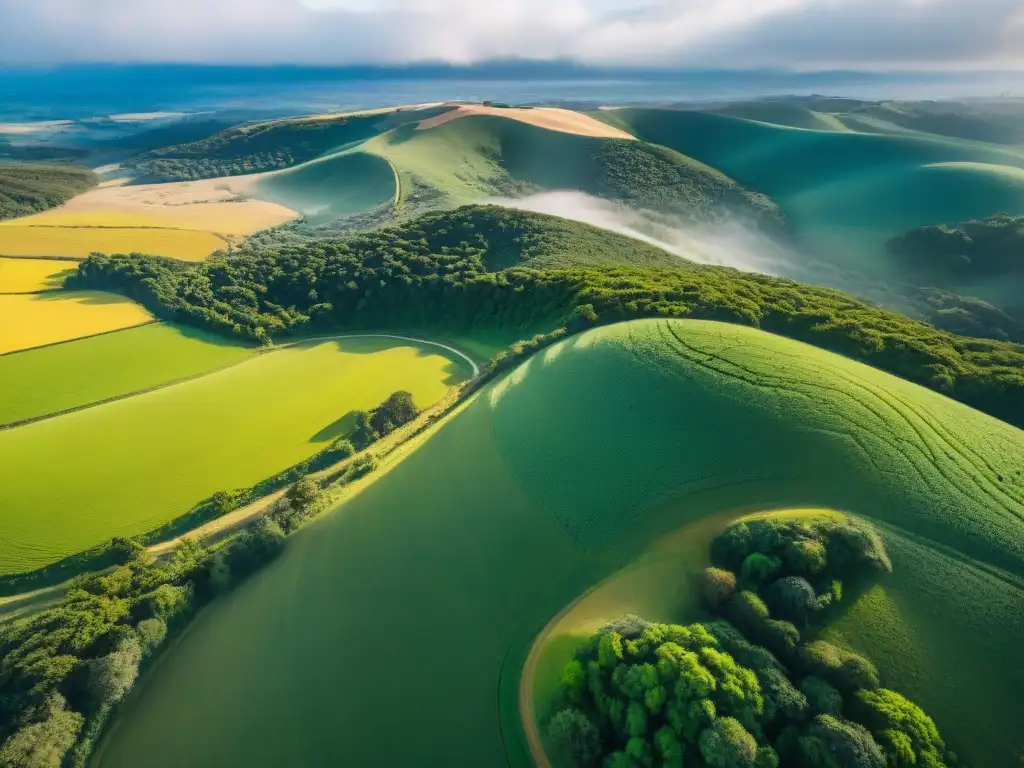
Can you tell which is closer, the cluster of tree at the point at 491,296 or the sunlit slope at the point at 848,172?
the cluster of tree at the point at 491,296

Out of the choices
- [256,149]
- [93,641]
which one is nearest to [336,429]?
[93,641]

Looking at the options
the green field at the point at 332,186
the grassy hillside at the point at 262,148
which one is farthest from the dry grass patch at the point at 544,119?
the green field at the point at 332,186

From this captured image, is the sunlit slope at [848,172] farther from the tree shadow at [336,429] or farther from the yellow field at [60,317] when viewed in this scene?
the yellow field at [60,317]

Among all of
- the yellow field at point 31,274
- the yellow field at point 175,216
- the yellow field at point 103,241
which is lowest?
the yellow field at point 175,216

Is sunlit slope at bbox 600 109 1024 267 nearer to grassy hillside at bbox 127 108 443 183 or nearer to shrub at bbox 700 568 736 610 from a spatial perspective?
grassy hillside at bbox 127 108 443 183

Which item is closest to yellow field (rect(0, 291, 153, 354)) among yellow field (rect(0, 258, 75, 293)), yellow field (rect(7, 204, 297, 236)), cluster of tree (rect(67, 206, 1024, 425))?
cluster of tree (rect(67, 206, 1024, 425))

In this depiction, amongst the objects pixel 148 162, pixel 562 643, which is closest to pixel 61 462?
pixel 562 643

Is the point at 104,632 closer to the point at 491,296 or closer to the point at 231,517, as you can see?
the point at 231,517

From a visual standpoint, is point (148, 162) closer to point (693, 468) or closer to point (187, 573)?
point (187, 573)
